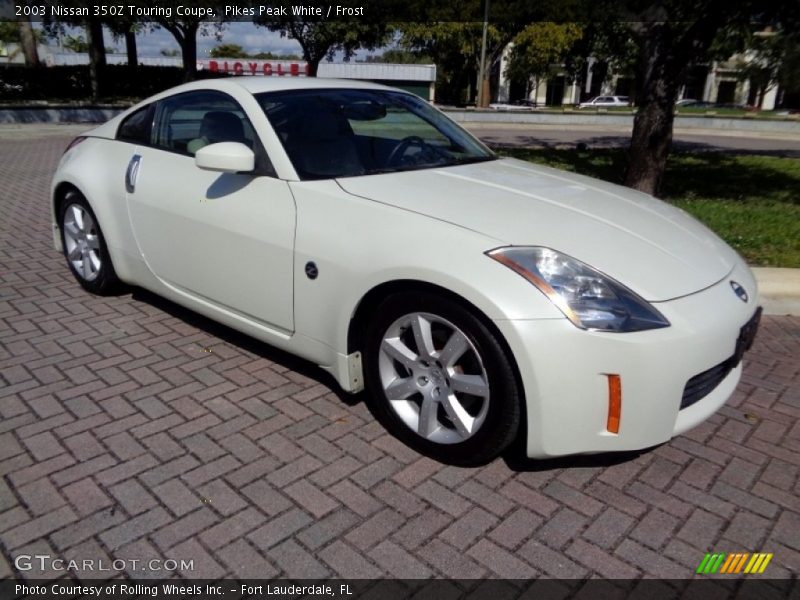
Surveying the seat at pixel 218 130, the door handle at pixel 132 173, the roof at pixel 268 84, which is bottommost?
the door handle at pixel 132 173

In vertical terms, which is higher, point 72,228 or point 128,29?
point 128,29

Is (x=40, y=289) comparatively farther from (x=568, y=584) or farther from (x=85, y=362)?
(x=568, y=584)

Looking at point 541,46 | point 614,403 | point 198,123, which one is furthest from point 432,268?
point 541,46

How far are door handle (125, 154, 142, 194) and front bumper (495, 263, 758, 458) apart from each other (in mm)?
2660

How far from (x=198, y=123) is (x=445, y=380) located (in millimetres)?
2270

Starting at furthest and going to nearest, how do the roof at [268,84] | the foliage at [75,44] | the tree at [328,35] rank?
the foliage at [75,44], the tree at [328,35], the roof at [268,84]

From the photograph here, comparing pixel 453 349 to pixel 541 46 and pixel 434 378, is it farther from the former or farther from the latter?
pixel 541 46

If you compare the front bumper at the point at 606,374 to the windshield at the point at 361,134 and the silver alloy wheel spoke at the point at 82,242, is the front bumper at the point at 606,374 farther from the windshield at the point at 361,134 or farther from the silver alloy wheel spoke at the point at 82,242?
the silver alloy wheel spoke at the point at 82,242

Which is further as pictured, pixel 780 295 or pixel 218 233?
pixel 780 295

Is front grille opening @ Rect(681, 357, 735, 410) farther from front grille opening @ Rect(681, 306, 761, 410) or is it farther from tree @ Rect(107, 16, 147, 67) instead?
tree @ Rect(107, 16, 147, 67)

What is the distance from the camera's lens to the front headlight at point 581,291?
246 centimetres

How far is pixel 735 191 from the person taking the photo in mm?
9234

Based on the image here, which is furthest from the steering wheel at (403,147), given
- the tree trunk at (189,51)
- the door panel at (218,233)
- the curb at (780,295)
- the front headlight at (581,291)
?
the tree trunk at (189,51)

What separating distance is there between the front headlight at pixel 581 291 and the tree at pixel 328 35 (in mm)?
37096
